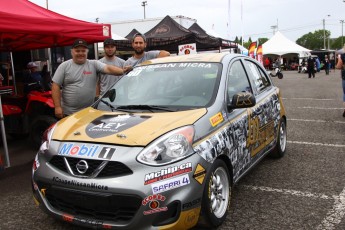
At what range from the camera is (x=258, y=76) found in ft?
15.5

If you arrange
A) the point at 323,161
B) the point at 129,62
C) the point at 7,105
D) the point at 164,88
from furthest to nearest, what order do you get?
the point at 7,105 < the point at 129,62 < the point at 323,161 < the point at 164,88

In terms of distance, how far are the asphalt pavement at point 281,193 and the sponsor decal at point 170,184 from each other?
75 centimetres

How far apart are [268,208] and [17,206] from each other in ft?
8.45

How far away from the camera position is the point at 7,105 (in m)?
6.68

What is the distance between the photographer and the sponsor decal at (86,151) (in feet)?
8.69

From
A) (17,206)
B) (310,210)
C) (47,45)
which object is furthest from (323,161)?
(47,45)

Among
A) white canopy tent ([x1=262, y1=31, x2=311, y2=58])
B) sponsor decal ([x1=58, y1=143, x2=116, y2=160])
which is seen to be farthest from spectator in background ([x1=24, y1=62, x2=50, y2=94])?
white canopy tent ([x1=262, y1=31, x2=311, y2=58])

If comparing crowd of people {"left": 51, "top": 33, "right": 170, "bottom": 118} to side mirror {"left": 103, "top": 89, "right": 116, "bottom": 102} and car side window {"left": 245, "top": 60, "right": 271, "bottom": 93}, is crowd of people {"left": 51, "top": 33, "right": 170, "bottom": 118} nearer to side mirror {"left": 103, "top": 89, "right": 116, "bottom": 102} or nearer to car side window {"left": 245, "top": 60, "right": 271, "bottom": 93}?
side mirror {"left": 103, "top": 89, "right": 116, "bottom": 102}

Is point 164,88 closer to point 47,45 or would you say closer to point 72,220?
point 72,220

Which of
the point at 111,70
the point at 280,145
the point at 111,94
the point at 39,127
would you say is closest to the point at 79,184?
the point at 111,94

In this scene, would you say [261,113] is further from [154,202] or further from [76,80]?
[76,80]

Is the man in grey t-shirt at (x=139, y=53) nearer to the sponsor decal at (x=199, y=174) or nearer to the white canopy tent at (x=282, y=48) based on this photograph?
the sponsor decal at (x=199, y=174)

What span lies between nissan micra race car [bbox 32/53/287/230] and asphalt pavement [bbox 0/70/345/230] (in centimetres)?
33

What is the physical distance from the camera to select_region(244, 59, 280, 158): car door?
3939 millimetres
